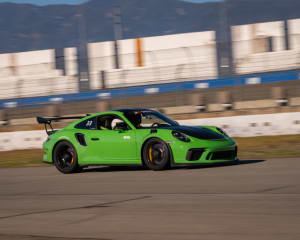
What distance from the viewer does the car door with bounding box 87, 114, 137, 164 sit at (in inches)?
378

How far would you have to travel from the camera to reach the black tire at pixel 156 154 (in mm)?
9195

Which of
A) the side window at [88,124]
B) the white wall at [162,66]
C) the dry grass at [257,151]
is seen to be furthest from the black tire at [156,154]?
the white wall at [162,66]

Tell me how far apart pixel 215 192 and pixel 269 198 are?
34.5 inches

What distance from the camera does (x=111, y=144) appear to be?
9.80 meters

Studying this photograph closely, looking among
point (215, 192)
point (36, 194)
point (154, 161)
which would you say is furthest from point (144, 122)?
point (215, 192)

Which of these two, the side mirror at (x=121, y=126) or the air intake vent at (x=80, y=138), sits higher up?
the side mirror at (x=121, y=126)

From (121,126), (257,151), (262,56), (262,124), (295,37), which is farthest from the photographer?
(295,37)

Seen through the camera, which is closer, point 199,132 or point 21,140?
point 199,132

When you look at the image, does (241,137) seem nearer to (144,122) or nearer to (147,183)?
(144,122)

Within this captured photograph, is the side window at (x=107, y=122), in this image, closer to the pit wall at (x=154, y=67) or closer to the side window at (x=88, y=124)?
the side window at (x=88, y=124)

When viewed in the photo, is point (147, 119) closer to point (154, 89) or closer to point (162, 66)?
point (154, 89)

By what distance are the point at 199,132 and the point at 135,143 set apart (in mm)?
1083

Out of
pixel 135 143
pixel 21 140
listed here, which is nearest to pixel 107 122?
pixel 135 143

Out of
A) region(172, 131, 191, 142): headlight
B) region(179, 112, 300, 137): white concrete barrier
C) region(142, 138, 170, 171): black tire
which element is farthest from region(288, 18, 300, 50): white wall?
region(142, 138, 170, 171): black tire
